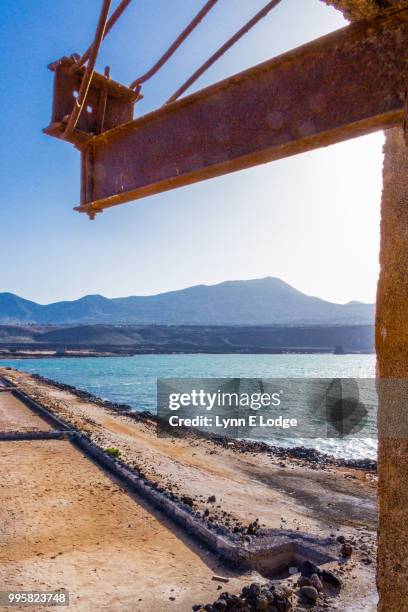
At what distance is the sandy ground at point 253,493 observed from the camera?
669 cm

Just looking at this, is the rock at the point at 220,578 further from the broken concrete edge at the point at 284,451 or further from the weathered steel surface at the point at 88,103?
the broken concrete edge at the point at 284,451

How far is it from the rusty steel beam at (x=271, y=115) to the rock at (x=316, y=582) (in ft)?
19.1

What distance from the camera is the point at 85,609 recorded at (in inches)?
217

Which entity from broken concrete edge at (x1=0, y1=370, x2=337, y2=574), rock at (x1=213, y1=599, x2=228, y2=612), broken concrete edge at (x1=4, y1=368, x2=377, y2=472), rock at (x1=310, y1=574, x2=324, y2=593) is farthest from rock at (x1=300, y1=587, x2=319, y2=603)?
broken concrete edge at (x1=4, y1=368, x2=377, y2=472)

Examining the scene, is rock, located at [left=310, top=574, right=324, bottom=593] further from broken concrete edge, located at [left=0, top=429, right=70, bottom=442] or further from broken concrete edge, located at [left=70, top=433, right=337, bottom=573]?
broken concrete edge, located at [left=0, top=429, right=70, bottom=442]

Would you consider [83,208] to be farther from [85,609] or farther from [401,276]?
[85,609]

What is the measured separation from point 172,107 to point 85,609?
5743 mm

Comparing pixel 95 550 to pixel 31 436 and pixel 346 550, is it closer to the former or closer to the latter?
pixel 346 550

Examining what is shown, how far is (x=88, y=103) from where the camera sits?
Result: 3660mm

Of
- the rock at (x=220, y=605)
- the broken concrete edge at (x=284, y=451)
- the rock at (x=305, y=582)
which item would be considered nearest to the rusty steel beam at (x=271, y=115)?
the rock at (x=220, y=605)

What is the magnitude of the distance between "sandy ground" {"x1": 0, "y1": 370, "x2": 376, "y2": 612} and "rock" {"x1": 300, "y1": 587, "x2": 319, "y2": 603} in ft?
0.84

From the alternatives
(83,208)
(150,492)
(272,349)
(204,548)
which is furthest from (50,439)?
(272,349)

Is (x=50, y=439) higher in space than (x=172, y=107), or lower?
lower
